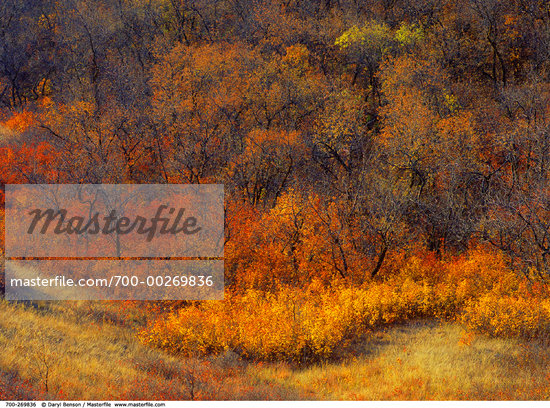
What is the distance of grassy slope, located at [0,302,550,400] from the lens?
1822 cm

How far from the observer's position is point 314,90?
175ft

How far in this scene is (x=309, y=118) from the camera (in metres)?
52.4

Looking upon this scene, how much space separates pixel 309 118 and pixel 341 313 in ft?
98.0

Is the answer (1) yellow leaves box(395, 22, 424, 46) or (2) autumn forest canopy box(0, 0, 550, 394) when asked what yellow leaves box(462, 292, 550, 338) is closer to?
(2) autumn forest canopy box(0, 0, 550, 394)

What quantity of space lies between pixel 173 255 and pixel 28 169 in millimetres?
19944

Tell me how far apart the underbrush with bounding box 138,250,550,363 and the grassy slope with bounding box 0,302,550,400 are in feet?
3.54

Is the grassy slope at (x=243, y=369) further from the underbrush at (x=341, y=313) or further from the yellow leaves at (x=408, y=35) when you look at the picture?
the yellow leaves at (x=408, y=35)

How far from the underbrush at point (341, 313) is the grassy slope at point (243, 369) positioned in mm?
1078

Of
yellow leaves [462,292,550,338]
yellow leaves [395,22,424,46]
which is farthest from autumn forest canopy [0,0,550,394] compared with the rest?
yellow leaves [395,22,424,46]

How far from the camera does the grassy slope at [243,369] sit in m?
18.2

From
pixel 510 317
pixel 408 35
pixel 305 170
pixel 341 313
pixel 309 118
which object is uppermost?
pixel 408 35

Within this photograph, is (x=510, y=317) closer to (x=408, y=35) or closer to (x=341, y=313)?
(x=341, y=313)

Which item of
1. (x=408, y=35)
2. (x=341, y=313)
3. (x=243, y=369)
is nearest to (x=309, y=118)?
(x=408, y=35)

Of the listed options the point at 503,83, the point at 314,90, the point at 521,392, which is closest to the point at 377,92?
the point at 314,90
